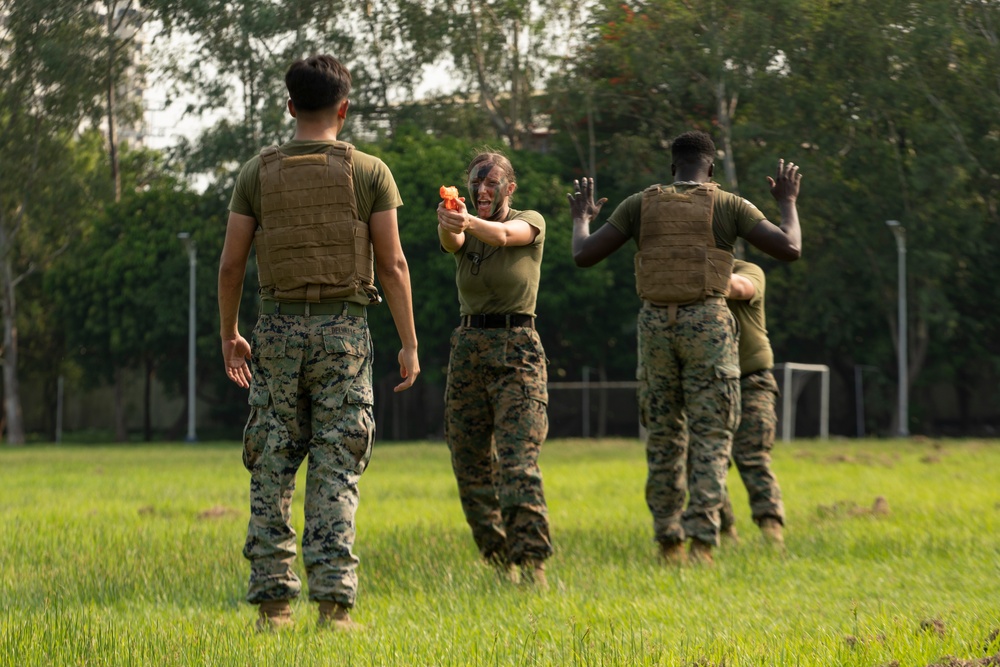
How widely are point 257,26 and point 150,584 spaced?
29.0 m

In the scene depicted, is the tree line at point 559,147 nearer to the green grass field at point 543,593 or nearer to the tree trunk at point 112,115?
the tree trunk at point 112,115

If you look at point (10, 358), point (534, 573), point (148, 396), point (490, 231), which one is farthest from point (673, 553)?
point (148, 396)

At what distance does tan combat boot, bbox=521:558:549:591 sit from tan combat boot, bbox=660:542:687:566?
1080 millimetres

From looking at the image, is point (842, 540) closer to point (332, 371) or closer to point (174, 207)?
point (332, 371)

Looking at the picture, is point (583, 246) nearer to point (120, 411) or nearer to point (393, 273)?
point (393, 273)

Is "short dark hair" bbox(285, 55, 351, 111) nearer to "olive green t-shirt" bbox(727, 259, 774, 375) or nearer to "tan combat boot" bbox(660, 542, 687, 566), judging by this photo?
"tan combat boot" bbox(660, 542, 687, 566)

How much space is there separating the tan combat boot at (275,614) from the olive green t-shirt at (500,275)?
2050 millimetres

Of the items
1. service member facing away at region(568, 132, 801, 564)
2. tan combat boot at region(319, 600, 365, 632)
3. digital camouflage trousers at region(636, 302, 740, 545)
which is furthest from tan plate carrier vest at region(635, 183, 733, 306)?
tan combat boot at region(319, 600, 365, 632)

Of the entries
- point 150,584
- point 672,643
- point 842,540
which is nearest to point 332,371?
point 672,643

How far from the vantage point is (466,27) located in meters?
37.9

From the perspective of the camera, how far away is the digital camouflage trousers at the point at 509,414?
7.09m

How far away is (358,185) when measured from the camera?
5.73 m

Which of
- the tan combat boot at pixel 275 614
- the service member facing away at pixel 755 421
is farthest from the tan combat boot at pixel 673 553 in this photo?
the tan combat boot at pixel 275 614

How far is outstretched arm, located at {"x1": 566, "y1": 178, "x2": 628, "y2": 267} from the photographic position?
25.6 feet
